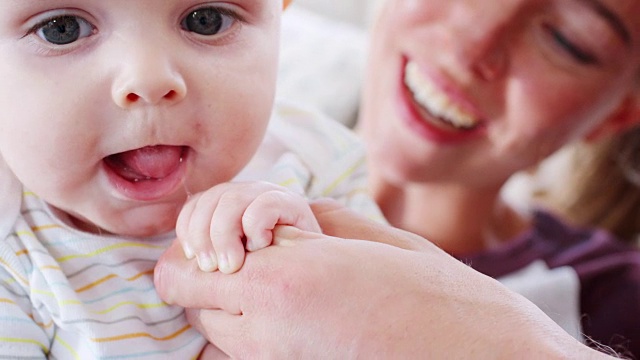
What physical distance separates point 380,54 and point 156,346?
75cm

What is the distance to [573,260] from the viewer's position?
1.50 meters

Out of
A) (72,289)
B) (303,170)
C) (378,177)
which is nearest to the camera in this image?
(72,289)

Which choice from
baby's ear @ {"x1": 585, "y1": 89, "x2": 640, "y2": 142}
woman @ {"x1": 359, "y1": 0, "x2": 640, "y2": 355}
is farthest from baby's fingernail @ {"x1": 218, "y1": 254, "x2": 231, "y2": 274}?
baby's ear @ {"x1": 585, "y1": 89, "x2": 640, "y2": 142}

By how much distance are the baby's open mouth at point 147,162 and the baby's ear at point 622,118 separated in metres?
0.95

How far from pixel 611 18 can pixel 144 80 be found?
819mm

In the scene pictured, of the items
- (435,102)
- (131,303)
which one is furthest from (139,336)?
(435,102)

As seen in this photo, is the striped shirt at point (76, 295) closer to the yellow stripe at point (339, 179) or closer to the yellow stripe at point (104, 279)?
the yellow stripe at point (104, 279)

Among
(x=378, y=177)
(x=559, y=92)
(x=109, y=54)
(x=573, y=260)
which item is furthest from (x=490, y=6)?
(x=109, y=54)

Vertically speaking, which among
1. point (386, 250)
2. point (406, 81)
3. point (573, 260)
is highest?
point (386, 250)

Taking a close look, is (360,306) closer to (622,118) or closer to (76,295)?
(76,295)

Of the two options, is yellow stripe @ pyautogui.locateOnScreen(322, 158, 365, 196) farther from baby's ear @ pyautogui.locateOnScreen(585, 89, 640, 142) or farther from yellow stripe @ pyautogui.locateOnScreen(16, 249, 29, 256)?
baby's ear @ pyautogui.locateOnScreen(585, 89, 640, 142)

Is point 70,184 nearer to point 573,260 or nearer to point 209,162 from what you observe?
point 209,162

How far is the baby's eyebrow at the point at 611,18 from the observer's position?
1.13m

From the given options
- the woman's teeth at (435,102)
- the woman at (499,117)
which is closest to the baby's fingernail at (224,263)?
the woman at (499,117)
